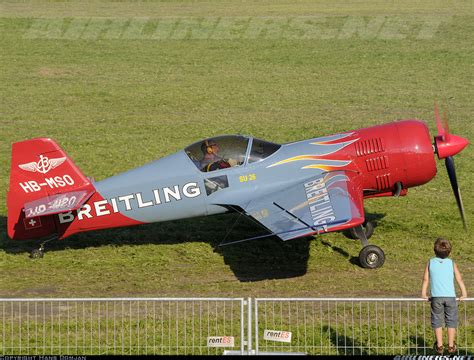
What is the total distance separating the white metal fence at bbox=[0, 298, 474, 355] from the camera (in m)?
12.0

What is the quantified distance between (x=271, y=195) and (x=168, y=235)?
8.73 feet

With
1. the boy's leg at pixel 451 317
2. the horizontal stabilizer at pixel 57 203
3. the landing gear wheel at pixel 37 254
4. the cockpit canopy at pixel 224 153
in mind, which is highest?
the cockpit canopy at pixel 224 153

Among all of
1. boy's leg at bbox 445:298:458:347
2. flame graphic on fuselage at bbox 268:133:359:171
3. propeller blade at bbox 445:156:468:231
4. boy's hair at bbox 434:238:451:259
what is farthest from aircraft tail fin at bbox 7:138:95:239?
boy's leg at bbox 445:298:458:347

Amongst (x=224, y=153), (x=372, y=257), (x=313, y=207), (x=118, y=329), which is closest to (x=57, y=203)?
(x=224, y=153)

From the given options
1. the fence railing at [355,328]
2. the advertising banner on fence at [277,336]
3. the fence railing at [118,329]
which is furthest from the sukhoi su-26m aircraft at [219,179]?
the advertising banner on fence at [277,336]

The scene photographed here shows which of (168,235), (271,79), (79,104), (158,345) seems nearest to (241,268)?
(168,235)

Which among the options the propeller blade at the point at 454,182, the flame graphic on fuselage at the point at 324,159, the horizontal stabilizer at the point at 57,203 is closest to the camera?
the horizontal stabilizer at the point at 57,203

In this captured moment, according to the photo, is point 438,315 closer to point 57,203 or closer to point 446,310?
point 446,310

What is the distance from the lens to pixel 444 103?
1180 inches

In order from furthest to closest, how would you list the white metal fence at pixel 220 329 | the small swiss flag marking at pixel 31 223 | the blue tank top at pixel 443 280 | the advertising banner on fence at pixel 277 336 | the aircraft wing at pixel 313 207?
the small swiss flag marking at pixel 31 223
the aircraft wing at pixel 313 207
the white metal fence at pixel 220 329
the advertising banner on fence at pixel 277 336
the blue tank top at pixel 443 280

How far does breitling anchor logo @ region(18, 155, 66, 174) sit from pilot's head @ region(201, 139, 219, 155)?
2.36m

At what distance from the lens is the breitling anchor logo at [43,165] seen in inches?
628

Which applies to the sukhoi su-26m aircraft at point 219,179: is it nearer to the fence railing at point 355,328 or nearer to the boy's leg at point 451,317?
the fence railing at point 355,328

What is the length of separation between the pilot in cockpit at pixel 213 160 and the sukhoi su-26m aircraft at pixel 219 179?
0.02 m
